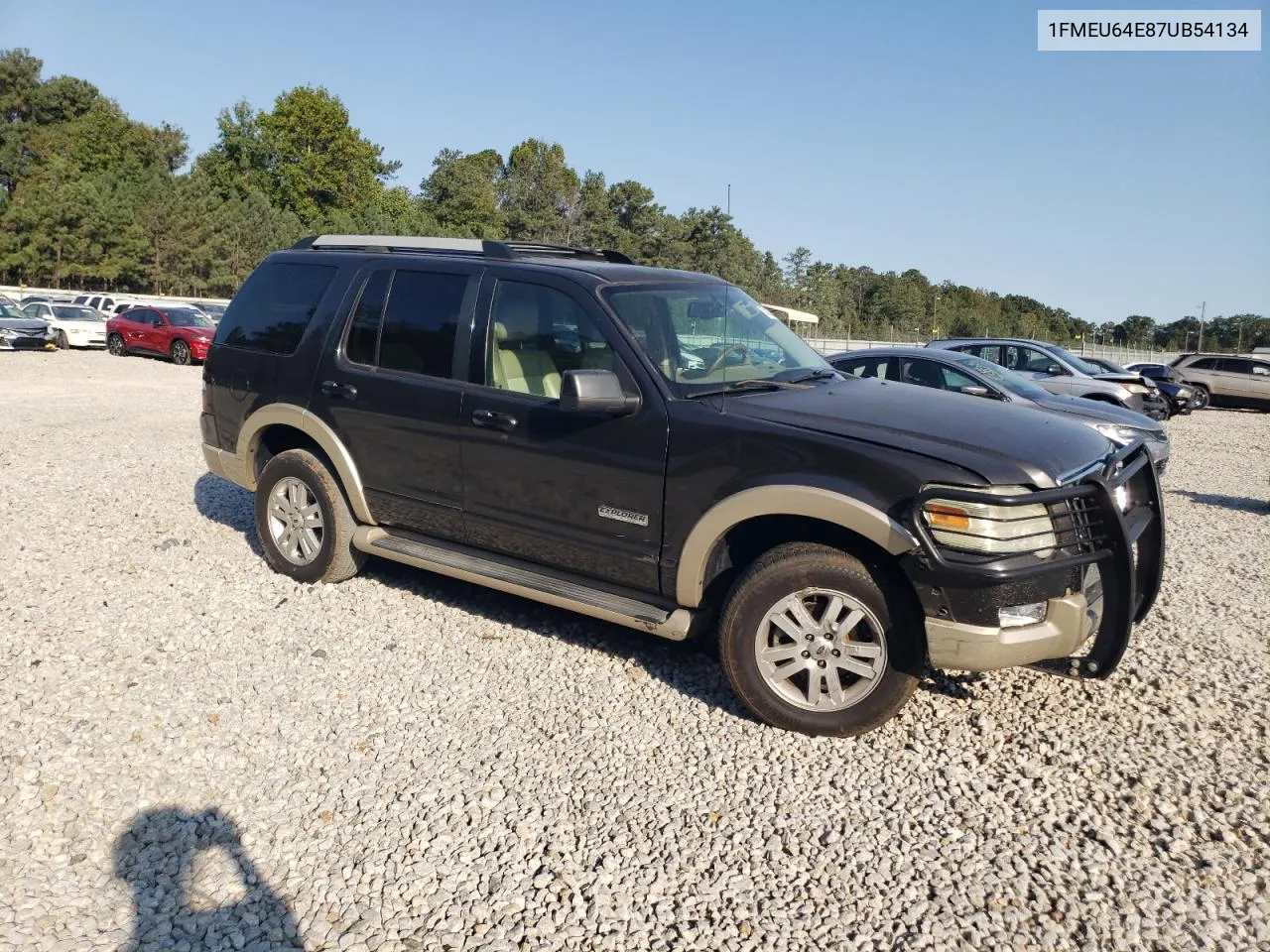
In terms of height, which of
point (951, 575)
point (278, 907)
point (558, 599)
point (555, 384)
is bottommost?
point (278, 907)

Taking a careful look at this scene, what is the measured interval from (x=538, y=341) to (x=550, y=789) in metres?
2.30

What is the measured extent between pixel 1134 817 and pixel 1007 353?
13.4m

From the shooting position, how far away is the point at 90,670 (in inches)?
183

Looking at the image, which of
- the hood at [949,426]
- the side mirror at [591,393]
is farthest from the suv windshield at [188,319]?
the hood at [949,426]

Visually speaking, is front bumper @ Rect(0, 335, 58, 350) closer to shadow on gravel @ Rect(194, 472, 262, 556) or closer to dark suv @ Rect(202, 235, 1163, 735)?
shadow on gravel @ Rect(194, 472, 262, 556)

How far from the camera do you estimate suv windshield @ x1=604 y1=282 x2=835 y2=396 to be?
15.4ft

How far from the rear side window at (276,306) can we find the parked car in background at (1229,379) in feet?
89.2

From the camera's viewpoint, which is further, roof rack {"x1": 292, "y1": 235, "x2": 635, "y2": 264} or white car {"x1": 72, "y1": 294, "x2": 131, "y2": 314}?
white car {"x1": 72, "y1": 294, "x2": 131, "y2": 314}

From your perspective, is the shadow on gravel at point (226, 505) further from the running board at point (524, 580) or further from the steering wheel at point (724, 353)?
the steering wheel at point (724, 353)

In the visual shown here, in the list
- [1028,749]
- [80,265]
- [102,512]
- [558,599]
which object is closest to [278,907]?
[558,599]

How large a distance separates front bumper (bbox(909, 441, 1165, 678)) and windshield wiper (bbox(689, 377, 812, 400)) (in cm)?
114

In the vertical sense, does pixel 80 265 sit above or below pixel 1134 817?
above

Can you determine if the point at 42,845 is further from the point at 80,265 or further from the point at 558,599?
the point at 80,265

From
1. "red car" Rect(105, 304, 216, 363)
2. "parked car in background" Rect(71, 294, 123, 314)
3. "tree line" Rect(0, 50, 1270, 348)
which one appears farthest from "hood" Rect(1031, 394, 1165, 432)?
"tree line" Rect(0, 50, 1270, 348)
